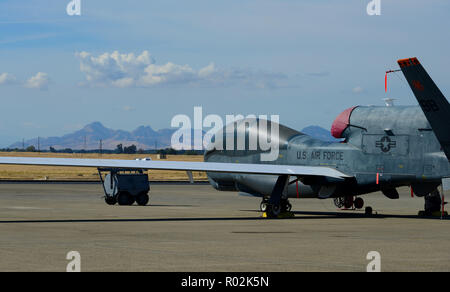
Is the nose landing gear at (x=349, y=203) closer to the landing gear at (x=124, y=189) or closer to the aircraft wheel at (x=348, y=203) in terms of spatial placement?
the aircraft wheel at (x=348, y=203)

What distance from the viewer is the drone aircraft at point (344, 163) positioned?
28.2 meters

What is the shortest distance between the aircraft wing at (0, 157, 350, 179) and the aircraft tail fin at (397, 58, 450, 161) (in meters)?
7.89


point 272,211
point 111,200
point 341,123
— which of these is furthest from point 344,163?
point 111,200

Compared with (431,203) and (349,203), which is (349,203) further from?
(431,203)

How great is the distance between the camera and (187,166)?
28688mm

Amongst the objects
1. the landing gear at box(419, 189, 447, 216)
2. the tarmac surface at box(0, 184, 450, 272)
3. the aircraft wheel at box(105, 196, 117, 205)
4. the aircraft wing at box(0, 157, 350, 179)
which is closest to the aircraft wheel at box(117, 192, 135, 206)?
the aircraft wheel at box(105, 196, 117, 205)

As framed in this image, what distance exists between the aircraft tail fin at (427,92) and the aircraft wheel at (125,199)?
21684 mm

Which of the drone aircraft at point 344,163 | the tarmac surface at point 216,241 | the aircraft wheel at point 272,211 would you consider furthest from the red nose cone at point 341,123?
the aircraft wheel at point 272,211

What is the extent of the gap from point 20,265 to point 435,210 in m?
21.2

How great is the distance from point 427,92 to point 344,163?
9.06m
